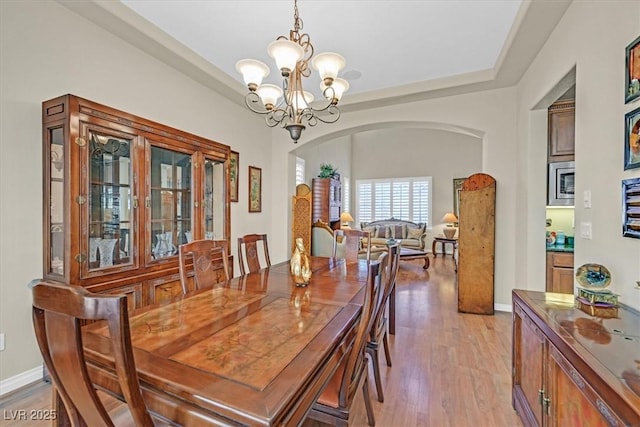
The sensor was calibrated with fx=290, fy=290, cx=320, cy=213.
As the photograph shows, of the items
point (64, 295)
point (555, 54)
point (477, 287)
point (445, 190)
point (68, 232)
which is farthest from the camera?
point (445, 190)

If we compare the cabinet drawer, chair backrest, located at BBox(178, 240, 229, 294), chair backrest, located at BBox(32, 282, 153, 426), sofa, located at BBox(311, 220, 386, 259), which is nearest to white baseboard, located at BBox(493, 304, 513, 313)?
the cabinet drawer

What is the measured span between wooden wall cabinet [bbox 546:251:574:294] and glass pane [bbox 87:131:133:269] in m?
4.15

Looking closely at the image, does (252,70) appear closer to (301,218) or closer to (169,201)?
(169,201)

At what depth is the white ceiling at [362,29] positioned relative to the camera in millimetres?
2369

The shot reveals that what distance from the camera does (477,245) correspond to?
365cm

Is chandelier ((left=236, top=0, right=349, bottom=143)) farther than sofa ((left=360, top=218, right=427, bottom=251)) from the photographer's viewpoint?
No

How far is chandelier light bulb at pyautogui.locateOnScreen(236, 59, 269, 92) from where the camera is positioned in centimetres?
207

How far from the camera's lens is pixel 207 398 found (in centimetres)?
82

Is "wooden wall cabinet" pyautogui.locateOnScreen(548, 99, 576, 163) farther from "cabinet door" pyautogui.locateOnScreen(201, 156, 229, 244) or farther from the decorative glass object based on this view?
the decorative glass object

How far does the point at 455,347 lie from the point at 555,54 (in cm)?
272

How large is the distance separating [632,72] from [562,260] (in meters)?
2.33

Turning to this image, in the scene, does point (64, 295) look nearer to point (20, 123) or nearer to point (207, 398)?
point (207, 398)

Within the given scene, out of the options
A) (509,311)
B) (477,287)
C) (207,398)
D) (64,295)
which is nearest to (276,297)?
(207,398)

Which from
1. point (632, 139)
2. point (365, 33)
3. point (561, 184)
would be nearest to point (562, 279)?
point (561, 184)
